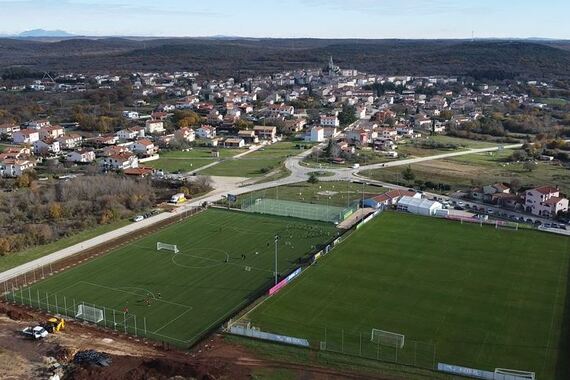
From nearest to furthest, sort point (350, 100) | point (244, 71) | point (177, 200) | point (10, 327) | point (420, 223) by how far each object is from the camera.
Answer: point (10, 327), point (420, 223), point (177, 200), point (350, 100), point (244, 71)

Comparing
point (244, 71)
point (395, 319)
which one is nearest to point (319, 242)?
point (395, 319)

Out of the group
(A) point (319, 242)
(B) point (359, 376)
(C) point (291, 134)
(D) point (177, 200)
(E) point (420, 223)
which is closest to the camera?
(B) point (359, 376)

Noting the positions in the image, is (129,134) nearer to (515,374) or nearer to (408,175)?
(408,175)

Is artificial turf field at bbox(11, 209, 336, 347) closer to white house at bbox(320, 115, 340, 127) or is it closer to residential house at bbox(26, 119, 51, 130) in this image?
residential house at bbox(26, 119, 51, 130)

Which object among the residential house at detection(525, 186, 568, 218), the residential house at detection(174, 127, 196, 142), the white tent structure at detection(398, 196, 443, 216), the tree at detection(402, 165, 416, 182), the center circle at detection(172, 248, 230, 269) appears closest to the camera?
the center circle at detection(172, 248, 230, 269)

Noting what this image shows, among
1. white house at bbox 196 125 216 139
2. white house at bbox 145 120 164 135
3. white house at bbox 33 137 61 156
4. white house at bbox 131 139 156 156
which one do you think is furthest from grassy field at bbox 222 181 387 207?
white house at bbox 145 120 164 135

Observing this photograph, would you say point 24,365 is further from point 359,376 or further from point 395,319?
point 395,319

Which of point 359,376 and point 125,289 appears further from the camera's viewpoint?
point 125,289

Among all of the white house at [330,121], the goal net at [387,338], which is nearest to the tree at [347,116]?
the white house at [330,121]
